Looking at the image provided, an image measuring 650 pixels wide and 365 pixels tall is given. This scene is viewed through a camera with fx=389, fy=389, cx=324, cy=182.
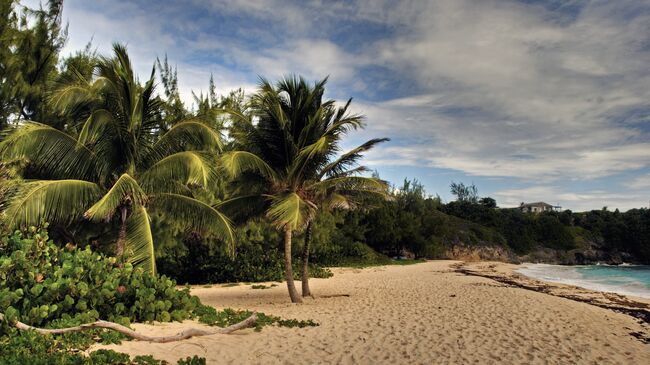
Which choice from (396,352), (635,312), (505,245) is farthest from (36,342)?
(505,245)

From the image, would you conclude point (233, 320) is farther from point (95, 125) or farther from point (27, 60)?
point (27, 60)

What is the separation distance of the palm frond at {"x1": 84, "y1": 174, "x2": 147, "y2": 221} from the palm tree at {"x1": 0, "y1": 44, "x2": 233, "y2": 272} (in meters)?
0.02

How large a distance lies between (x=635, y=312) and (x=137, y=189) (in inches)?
658

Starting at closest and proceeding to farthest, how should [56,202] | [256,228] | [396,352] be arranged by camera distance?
[396,352]
[56,202]
[256,228]

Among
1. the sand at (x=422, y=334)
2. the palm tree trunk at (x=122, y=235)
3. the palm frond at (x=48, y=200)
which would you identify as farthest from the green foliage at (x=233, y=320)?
the palm frond at (x=48, y=200)

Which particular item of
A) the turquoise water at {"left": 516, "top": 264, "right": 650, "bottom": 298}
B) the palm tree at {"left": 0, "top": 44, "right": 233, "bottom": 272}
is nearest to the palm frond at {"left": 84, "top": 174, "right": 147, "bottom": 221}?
the palm tree at {"left": 0, "top": 44, "right": 233, "bottom": 272}

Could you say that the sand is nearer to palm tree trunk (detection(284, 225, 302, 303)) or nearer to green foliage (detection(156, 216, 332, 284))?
palm tree trunk (detection(284, 225, 302, 303))

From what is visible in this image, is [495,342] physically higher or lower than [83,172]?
lower

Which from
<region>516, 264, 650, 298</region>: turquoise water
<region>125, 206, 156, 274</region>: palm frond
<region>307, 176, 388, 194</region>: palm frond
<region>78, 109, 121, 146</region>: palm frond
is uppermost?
<region>78, 109, 121, 146</region>: palm frond

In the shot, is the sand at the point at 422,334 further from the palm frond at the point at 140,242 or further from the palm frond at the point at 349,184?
the palm frond at the point at 349,184

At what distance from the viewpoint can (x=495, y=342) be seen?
8.38m

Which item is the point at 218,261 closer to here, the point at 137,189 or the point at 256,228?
the point at 256,228

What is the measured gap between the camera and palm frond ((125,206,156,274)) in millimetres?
10468

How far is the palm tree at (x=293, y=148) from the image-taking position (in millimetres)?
12797
